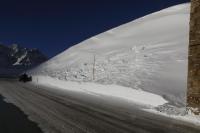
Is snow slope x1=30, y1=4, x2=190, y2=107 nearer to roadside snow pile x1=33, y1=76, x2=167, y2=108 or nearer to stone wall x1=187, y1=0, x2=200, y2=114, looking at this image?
roadside snow pile x1=33, y1=76, x2=167, y2=108

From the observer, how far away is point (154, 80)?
31500 millimetres

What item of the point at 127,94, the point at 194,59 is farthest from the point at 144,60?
the point at 194,59

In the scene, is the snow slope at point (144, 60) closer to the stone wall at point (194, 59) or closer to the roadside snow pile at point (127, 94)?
the roadside snow pile at point (127, 94)

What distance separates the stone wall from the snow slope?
3.51 m

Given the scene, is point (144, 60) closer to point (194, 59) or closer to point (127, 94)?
point (127, 94)

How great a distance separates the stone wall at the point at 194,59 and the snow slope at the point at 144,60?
351cm

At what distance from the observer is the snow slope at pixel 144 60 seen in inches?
1186

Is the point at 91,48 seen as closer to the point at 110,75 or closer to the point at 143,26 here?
the point at 143,26

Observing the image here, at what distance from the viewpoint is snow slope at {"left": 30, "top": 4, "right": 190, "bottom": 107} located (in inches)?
1186

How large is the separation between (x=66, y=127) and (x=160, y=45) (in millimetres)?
49043

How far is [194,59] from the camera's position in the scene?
14.7 metres

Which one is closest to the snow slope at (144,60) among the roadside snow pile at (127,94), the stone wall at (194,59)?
the roadside snow pile at (127,94)

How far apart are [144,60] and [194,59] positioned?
31.6m

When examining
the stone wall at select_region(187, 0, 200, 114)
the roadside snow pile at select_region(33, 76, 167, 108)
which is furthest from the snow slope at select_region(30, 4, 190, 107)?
the stone wall at select_region(187, 0, 200, 114)
